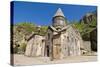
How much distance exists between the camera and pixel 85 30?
10.5 ft

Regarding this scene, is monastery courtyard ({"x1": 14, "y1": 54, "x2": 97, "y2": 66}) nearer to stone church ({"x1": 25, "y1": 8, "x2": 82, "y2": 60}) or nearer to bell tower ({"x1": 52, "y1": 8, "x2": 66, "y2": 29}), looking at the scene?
stone church ({"x1": 25, "y1": 8, "x2": 82, "y2": 60})

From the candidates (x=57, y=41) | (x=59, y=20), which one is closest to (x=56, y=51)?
(x=57, y=41)

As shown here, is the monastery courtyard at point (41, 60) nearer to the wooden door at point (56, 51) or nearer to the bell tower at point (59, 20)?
the wooden door at point (56, 51)

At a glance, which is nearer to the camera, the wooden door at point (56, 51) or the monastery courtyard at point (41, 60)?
the monastery courtyard at point (41, 60)

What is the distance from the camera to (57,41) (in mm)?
3016

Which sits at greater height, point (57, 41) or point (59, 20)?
point (59, 20)

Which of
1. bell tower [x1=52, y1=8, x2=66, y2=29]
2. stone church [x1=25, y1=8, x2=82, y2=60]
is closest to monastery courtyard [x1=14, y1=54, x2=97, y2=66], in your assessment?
stone church [x1=25, y1=8, x2=82, y2=60]

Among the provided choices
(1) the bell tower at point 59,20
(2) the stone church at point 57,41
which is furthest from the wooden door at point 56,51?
(1) the bell tower at point 59,20

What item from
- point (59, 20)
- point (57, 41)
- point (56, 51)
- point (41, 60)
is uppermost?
point (59, 20)

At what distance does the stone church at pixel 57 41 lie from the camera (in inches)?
115

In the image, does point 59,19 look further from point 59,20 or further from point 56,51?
point 56,51

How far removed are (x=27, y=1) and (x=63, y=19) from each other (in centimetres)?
57

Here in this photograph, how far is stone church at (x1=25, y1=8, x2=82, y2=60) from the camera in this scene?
292cm

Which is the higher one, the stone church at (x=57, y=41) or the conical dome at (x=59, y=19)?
the conical dome at (x=59, y=19)
